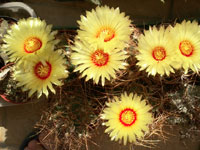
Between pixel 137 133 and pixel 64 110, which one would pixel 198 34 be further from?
pixel 64 110

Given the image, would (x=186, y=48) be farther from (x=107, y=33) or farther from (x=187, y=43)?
(x=107, y=33)

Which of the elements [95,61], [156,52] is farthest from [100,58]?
[156,52]

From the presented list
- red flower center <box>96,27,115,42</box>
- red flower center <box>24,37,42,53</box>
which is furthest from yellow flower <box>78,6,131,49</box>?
red flower center <box>24,37,42,53</box>

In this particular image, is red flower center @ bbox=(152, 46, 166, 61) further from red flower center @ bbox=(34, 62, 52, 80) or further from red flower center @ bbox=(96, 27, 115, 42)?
red flower center @ bbox=(34, 62, 52, 80)

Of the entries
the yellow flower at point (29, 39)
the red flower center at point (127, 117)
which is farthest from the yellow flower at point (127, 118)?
the yellow flower at point (29, 39)

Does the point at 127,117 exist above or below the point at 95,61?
below

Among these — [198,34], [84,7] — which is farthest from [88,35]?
[84,7]
